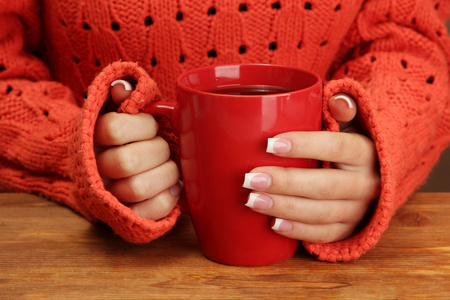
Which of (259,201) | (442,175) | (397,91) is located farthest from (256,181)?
(442,175)

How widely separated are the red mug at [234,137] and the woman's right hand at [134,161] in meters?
0.02

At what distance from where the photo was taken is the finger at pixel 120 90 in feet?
1.57

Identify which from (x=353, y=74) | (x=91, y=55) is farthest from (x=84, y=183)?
(x=353, y=74)

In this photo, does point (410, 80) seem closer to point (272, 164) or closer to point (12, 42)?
point (272, 164)

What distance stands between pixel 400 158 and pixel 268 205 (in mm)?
245

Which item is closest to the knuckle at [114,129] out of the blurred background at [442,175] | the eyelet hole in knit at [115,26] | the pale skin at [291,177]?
the pale skin at [291,177]

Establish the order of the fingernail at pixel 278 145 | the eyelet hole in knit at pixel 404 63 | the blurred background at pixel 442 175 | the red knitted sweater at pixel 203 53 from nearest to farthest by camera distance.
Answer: the fingernail at pixel 278 145, the red knitted sweater at pixel 203 53, the eyelet hole in knit at pixel 404 63, the blurred background at pixel 442 175

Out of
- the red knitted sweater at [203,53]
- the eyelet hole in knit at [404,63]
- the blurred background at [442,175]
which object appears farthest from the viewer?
the blurred background at [442,175]

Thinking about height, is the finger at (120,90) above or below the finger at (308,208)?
above

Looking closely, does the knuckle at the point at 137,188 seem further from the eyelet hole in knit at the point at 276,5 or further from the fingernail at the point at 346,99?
the eyelet hole in knit at the point at 276,5

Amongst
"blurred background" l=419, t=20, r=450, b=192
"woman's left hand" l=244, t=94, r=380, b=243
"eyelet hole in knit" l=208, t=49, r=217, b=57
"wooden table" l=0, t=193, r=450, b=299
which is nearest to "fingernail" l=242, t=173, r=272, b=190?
"woman's left hand" l=244, t=94, r=380, b=243

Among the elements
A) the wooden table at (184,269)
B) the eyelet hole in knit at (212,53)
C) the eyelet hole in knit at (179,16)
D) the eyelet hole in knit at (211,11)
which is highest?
the eyelet hole in knit at (211,11)

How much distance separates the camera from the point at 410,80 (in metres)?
0.74

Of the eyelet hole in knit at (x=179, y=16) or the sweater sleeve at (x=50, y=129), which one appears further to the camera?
the eyelet hole in knit at (x=179, y=16)
